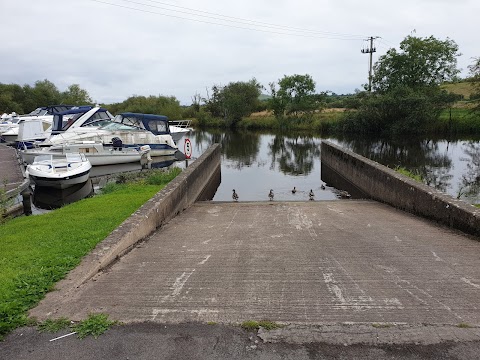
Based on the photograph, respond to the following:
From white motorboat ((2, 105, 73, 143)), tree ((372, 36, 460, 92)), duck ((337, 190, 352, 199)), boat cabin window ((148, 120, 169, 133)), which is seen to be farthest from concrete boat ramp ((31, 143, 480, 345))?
tree ((372, 36, 460, 92))

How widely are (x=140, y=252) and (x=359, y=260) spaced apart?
3193mm

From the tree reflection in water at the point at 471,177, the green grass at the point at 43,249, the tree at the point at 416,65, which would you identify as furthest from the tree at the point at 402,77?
the green grass at the point at 43,249

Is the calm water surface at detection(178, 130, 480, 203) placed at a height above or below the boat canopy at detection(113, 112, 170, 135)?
below

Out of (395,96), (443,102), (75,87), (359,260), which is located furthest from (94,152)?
(75,87)

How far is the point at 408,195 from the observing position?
369 inches

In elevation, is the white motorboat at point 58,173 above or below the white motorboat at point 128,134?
below

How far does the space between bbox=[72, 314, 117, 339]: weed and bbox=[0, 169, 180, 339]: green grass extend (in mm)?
583

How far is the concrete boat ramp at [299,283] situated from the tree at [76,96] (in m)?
65.6

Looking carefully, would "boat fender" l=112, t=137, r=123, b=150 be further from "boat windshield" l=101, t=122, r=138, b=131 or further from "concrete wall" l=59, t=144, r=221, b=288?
"concrete wall" l=59, t=144, r=221, b=288

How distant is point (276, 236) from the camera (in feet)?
21.7

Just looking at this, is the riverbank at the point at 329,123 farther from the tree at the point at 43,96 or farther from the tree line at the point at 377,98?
the tree at the point at 43,96

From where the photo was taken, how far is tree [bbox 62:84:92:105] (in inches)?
2559

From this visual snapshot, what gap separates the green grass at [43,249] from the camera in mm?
3885

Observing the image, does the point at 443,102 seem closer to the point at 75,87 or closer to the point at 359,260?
the point at 359,260
